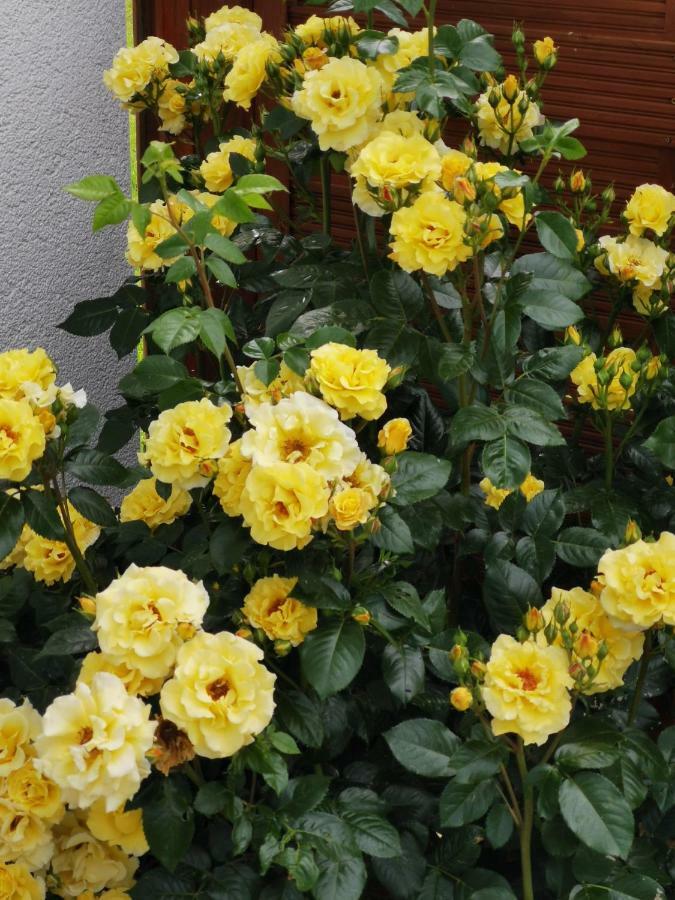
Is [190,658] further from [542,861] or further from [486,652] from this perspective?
[542,861]

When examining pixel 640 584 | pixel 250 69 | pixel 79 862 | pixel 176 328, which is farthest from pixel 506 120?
pixel 79 862

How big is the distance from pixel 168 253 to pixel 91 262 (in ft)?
3.25

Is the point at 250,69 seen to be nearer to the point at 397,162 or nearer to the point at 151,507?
the point at 397,162

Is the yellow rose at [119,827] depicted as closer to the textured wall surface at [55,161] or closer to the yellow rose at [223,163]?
the yellow rose at [223,163]

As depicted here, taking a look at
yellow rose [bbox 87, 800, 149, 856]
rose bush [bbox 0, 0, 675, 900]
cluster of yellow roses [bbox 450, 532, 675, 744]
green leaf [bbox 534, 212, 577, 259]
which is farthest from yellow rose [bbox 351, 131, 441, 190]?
yellow rose [bbox 87, 800, 149, 856]

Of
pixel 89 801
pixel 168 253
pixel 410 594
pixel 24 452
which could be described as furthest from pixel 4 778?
pixel 168 253

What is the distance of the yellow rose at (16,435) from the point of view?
124 cm

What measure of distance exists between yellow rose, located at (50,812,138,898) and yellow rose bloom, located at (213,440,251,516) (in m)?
0.34

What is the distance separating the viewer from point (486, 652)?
1.35 metres

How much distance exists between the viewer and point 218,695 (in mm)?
1106

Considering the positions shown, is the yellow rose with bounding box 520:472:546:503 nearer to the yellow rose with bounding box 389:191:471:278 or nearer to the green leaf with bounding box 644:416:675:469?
the green leaf with bounding box 644:416:675:469

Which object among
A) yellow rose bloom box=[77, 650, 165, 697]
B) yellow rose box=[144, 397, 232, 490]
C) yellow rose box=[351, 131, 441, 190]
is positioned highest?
yellow rose box=[351, 131, 441, 190]

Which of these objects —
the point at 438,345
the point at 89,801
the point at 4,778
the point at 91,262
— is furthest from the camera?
the point at 91,262

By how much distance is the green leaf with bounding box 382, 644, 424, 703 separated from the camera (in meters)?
1.31
